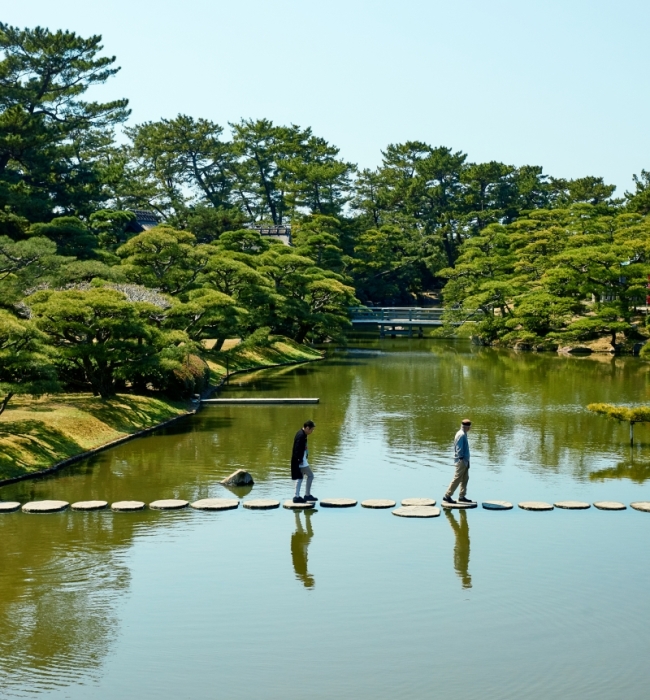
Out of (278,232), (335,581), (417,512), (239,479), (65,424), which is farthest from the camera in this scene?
(278,232)

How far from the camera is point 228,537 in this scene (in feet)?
47.7

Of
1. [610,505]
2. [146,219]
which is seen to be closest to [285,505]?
[610,505]

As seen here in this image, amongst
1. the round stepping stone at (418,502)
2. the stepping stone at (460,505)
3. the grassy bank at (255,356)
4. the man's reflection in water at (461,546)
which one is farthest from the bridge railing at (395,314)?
the man's reflection in water at (461,546)

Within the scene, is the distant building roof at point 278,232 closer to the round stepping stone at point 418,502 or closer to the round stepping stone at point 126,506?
the round stepping stone at point 126,506

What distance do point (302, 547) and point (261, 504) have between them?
97.8 inches

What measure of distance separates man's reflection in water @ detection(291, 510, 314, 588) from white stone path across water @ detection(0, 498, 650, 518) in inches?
26.7

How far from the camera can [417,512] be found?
623 inches

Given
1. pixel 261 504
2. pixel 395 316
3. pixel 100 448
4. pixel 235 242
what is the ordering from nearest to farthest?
pixel 261 504 < pixel 100 448 < pixel 235 242 < pixel 395 316

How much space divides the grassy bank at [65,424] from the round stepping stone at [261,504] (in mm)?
5228

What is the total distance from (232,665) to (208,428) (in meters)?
16.0

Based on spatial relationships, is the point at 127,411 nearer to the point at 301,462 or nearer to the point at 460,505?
the point at 301,462

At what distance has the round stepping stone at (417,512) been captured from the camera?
51.6 feet

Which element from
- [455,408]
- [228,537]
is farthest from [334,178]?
[228,537]

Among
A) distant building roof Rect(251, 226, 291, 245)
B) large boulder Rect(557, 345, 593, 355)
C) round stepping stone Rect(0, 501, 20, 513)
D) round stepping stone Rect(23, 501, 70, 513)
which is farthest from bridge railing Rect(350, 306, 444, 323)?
round stepping stone Rect(0, 501, 20, 513)
